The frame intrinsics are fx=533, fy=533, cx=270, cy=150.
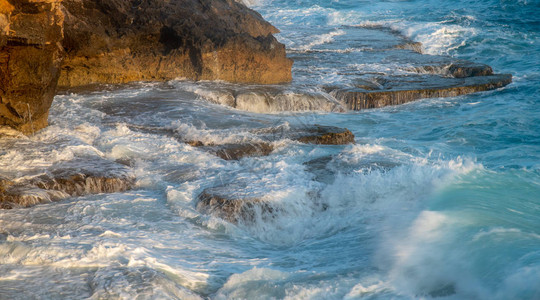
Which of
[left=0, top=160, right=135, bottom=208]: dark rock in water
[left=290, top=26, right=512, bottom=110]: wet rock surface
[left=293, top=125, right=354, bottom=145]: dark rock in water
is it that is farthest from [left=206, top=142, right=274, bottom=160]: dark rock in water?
[left=290, top=26, right=512, bottom=110]: wet rock surface

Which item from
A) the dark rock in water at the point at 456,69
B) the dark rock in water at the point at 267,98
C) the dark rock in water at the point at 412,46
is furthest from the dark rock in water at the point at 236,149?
the dark rock in water at the point at 412,46

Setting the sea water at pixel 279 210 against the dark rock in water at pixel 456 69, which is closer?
the sea water at pixel 279 210

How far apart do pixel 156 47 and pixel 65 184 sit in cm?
583

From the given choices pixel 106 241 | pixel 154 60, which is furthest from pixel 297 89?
pixel 106 241

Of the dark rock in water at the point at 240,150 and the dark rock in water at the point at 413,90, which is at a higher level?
the dark rock in water at the point at 413,90

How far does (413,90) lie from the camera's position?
11.6 meters

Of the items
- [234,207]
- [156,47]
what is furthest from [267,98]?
[234,207]

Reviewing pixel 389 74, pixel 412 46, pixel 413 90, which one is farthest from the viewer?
pixel 412 46

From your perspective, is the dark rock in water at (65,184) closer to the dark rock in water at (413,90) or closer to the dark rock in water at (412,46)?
the dark rock in water at (413,90)

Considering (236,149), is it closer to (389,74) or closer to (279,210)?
(279,210)

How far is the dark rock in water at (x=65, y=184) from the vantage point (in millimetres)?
5355

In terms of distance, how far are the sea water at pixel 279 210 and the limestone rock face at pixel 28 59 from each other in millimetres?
382

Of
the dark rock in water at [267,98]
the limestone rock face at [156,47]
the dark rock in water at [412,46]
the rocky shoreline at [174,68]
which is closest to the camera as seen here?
the rocky shoreline at [174,68]

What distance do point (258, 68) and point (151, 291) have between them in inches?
321
